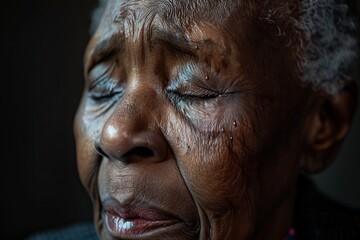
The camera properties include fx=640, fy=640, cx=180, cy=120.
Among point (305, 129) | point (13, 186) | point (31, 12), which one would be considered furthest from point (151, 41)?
point (13, 186)

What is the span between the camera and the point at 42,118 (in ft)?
8.15

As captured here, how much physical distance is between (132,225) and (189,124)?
26 centimetres

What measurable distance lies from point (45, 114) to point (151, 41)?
1128mm

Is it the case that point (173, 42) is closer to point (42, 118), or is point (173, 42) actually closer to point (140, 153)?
point (140, 153)

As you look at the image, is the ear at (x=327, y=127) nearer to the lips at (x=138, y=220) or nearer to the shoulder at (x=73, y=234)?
the lips at (x=138, y=220)

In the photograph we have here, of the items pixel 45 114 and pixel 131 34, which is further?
pixel 45 114

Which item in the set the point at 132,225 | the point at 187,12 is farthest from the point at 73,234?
the point at 187,12

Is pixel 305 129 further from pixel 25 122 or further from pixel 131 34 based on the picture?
pixel 25 122

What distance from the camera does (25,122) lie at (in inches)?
97.8

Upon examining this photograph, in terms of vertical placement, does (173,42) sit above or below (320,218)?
above

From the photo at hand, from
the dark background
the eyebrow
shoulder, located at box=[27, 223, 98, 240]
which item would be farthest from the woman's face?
the dark background

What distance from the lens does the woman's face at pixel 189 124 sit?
1.42 m

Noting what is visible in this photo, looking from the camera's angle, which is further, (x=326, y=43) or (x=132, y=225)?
(x=326, y=43)

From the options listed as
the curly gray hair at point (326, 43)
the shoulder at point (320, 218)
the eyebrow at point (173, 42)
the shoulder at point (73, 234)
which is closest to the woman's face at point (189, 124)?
the eyebrow at point (173, 42)
